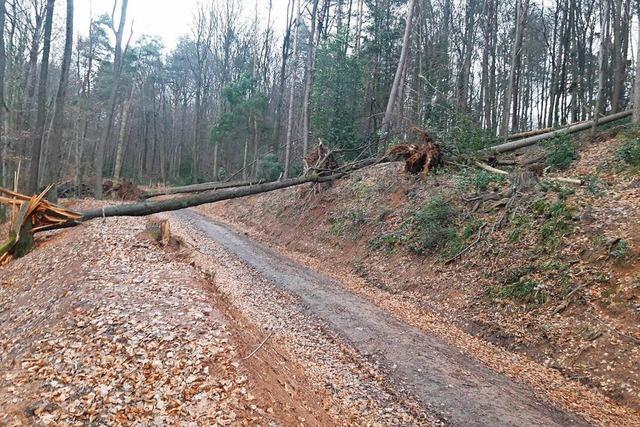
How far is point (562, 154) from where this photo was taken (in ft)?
42.2

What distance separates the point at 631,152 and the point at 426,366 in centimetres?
812

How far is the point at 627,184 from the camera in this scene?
9.76 meters

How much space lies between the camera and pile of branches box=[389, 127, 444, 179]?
1448 cm

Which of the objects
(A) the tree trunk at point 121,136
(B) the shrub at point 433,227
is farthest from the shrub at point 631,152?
(A) the tree trunk at point 121,136

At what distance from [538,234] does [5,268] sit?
40.4 feet

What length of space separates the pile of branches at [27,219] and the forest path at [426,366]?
18.8 ft

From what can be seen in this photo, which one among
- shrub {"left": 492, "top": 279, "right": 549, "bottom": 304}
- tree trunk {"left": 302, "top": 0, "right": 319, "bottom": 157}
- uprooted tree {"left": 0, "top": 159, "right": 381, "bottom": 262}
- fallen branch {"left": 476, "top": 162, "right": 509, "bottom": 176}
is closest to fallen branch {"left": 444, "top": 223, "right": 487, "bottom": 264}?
shrub {"left": 492, "top": 279, "right": 549, "bottom": 304}

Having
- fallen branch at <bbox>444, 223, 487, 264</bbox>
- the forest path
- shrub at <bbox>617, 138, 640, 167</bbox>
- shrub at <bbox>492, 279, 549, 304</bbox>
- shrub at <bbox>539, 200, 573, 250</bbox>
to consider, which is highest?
shrub at <bbox>617, 138, 640, 167</bbox>

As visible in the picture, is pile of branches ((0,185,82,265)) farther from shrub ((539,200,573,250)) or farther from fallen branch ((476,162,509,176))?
fallen branch ((476,162,509,176))

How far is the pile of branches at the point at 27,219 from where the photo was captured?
10.7 metres

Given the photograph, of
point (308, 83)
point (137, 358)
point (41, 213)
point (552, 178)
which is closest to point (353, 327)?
point (137, 358)

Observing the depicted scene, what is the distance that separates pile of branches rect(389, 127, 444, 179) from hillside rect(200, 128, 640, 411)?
1.37 ft

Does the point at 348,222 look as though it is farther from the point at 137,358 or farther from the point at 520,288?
the point at 137,358

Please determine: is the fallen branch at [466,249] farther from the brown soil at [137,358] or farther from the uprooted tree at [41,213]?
the uprooted tree at [41,213]
